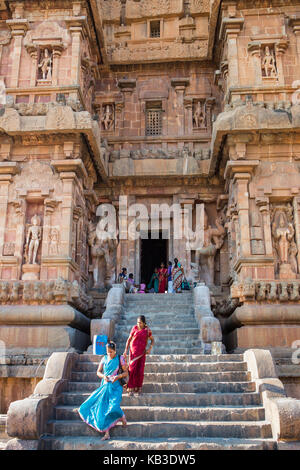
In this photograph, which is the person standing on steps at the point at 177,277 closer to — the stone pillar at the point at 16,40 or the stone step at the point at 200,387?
the stone step at the point at 200,387

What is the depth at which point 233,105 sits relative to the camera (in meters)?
14.1

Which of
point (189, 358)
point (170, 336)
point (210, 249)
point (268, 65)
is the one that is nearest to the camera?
point (189, 358)

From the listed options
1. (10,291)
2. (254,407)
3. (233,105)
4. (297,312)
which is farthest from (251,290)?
(10,291)

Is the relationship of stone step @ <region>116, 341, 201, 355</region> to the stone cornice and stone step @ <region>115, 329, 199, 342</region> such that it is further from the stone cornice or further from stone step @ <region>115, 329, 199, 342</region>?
the stone cornice

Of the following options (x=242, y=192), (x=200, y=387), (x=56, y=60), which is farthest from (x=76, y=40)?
(x=200, y=387)

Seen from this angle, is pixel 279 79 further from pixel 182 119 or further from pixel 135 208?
pixel 135 208

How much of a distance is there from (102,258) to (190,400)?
28.8 feet

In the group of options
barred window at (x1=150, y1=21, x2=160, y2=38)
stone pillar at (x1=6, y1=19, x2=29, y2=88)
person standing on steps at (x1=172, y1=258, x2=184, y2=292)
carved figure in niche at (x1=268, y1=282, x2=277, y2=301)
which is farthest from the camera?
barred window at (x1=150, y1=21, x2=160, y2=38)

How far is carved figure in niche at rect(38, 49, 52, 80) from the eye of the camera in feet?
49.5

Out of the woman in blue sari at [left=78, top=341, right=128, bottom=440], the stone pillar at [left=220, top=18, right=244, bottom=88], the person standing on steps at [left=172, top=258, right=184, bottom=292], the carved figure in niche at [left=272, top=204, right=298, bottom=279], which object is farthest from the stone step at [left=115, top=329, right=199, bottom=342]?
the stone pillar at [left=220, top=18, right=244, bottom=88]

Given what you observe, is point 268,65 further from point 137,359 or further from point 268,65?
point 137,359

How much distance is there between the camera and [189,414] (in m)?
7.43

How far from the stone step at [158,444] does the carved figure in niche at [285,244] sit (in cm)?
698

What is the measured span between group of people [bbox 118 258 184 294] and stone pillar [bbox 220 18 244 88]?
655 cm
